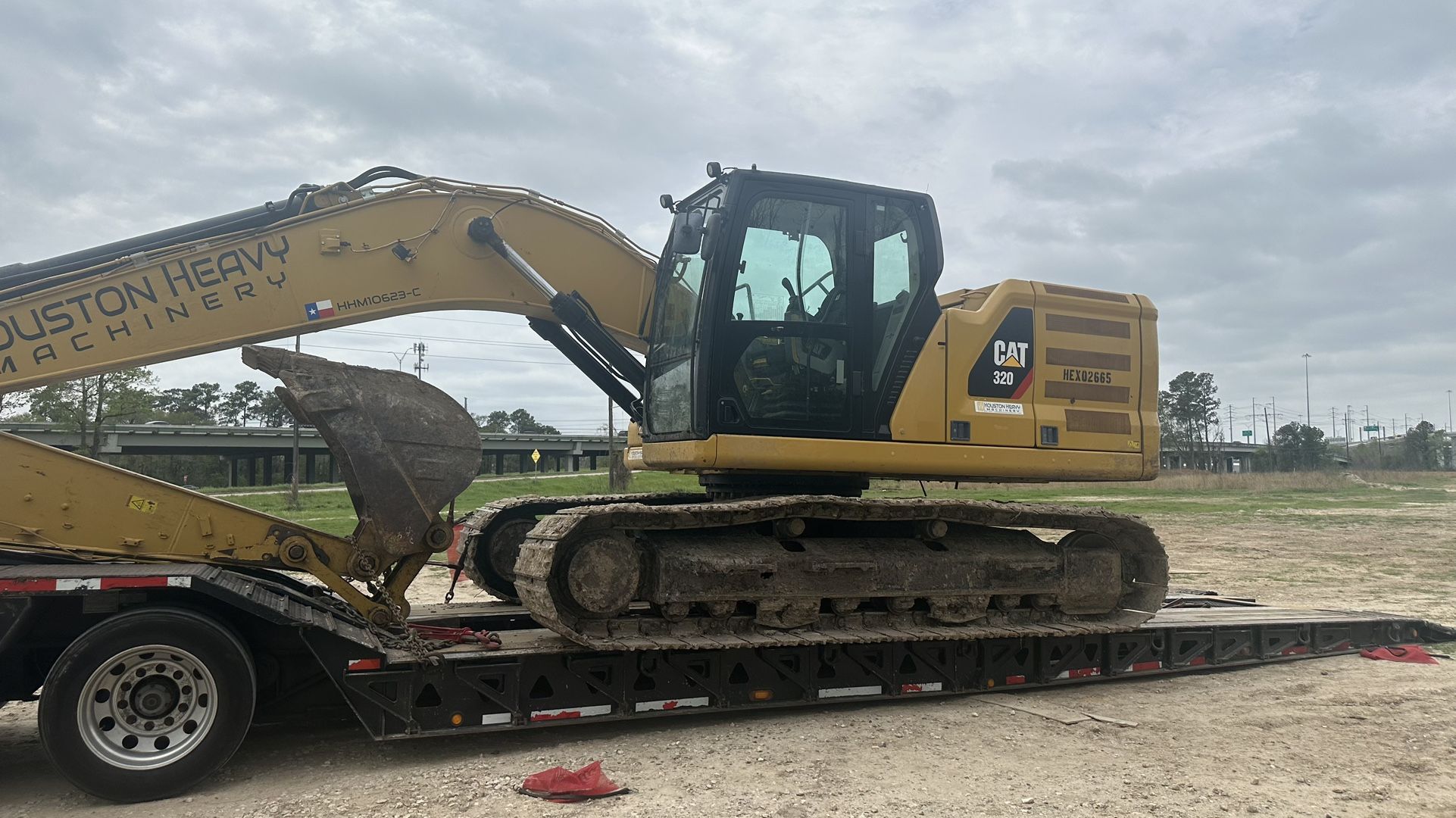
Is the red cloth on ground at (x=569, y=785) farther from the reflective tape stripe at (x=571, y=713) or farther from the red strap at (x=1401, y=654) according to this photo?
the red strap at (x=1401, y=654)

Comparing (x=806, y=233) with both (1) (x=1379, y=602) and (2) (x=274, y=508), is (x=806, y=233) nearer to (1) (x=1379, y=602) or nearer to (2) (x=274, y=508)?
(1) (x=1379, y=602)

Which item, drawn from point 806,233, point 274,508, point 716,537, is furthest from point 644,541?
point 274,508

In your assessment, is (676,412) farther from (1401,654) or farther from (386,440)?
(1401,654)

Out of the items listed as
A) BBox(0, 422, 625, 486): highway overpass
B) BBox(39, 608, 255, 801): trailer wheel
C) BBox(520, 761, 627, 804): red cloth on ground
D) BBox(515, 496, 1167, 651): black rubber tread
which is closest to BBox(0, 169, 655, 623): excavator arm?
BBox(39, 608, 255, 801): trailer wheel

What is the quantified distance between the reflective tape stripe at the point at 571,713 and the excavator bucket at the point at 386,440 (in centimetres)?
125

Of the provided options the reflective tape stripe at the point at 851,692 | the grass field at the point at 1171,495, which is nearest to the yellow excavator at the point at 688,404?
the reflective tape stripe at the point at 851,692

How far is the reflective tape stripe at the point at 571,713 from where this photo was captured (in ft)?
19.0

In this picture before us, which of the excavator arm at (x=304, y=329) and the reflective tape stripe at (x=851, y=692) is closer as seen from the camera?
the excavator arm at (x=304, y=329)

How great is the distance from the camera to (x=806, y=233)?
6.68 m

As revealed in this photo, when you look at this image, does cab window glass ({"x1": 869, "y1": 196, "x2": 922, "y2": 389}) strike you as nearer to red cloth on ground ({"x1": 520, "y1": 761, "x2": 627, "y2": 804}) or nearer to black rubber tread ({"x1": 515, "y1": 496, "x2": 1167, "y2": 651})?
black rubber tread ({"x1": 515, "y1": 496, "x2": 1167, "y2": 651})

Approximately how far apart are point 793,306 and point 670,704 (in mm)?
2766

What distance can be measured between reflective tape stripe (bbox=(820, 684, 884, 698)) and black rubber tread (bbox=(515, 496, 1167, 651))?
44 cm

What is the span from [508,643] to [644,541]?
107 cm

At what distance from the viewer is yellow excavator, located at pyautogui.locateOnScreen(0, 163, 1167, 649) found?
5660 millimetres
